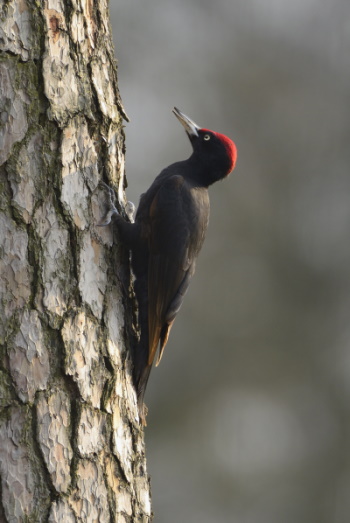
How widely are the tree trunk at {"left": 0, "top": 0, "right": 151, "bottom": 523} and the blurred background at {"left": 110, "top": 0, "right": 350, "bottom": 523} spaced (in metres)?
6.98

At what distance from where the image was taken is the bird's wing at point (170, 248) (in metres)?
3.78

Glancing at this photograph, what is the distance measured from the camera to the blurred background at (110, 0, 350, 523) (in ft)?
33.7

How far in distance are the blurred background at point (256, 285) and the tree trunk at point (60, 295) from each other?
22.9 feet

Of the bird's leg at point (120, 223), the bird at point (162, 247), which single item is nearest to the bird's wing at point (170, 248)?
the bird at point (162, 247)

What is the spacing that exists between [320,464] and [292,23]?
20.2 feet

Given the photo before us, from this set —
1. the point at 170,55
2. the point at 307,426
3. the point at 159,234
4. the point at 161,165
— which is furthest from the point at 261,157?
the point at 159,234

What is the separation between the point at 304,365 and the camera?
10.8 meters

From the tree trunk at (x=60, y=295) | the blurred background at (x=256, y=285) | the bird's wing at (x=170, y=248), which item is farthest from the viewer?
the blurred background at (x=256, y=285)

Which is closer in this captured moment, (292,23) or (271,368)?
(271,368)

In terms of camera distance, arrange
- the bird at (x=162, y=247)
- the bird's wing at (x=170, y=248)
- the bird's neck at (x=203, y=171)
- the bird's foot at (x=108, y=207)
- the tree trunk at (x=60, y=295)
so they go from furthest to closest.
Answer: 1. the bird's neck at (x=203, y=171)
2. the bird's wing at (x=170, y=248)
3. the bird at (x=162, y=247)
4. the bird's foot at (x=108, y=207)
5. the tree trunk at (x=60, y=295)

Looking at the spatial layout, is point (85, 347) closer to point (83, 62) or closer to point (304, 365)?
point (83, 62)

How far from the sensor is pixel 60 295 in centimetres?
283

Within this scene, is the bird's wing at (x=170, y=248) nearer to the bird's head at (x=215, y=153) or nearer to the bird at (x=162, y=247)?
the bird at (x=162, y=247)

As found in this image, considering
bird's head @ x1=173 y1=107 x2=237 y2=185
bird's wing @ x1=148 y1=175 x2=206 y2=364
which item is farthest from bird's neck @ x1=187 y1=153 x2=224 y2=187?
bird's wing @ x1=148 y1=175 x2=206 y2=364
